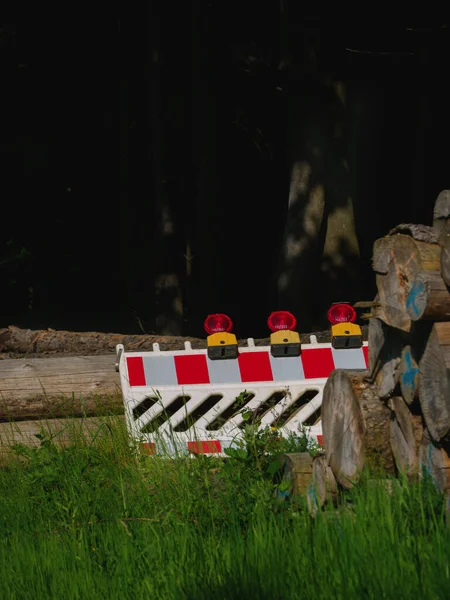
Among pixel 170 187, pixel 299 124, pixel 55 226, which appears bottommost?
pixel 55 226

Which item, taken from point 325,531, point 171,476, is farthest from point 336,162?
point 325,531

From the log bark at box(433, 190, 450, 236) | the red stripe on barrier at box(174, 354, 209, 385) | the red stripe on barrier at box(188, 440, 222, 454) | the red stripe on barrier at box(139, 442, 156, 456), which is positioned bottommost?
the red stripe on barrier at box(188, 440, 222, 454)

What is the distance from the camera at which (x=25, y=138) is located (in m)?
18.9

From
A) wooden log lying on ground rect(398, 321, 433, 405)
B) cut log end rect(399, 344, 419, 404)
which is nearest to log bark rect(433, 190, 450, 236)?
wooden log lying on ground rect(398, 321, 433, 405)

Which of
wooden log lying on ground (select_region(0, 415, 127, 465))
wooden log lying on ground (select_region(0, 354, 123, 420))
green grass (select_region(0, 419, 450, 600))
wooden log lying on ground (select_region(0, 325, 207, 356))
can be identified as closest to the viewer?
green grass (select_region(0, 419, 450, 600))

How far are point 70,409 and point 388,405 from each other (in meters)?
3.00

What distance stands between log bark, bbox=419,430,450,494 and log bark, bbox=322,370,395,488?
310mm

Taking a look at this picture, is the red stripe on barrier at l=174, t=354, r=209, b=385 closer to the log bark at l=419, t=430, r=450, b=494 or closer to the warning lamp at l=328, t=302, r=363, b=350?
the warning lamp at l=328, t=302, r=363, b=350

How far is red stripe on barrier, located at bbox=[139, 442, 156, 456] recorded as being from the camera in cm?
654

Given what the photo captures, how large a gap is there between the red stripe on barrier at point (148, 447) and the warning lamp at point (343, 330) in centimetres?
149

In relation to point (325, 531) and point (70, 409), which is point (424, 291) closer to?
point (325, 531)

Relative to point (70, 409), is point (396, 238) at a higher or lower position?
higher

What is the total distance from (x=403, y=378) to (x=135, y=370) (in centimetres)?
264

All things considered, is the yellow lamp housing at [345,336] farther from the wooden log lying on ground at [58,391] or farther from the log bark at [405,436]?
the log bark at [405,436]
